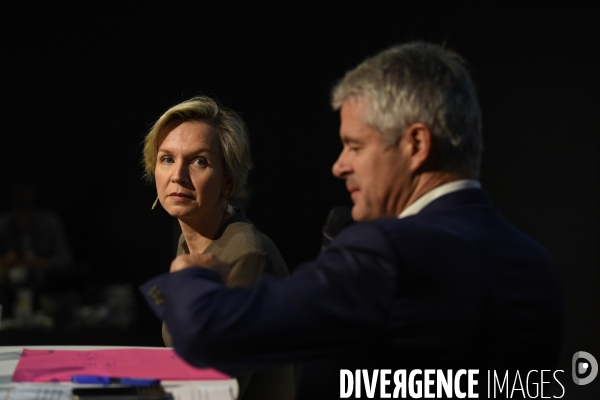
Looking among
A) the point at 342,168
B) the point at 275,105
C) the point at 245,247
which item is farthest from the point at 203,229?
the point at 275,105

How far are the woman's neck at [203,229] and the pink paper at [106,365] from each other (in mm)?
437

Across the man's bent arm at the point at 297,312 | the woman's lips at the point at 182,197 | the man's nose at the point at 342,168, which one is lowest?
the man's bent arm at the point at 297,312

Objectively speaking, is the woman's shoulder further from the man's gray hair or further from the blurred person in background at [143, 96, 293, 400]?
the man's gray hair

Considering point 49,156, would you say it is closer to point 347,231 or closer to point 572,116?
point 572,116

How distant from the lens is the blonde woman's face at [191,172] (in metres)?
2.30

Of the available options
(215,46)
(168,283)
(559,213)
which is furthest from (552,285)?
(215,46)

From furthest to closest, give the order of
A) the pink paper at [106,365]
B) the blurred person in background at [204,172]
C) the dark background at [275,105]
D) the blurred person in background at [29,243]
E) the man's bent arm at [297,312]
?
the dark background at [275,105] → the blurred person in background at [29,243] → the blurred person in background at [204,172] → the pink paper at [106,365] → the man's bent arm at [297,312]

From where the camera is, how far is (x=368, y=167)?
1249mm

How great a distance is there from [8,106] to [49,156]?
1.75 feet

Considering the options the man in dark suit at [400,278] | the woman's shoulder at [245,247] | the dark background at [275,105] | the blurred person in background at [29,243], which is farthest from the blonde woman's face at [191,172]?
the blurred person in background at [29,243]

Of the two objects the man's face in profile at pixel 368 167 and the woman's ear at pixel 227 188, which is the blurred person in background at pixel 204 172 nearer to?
the woman's ear at pixel 227 188

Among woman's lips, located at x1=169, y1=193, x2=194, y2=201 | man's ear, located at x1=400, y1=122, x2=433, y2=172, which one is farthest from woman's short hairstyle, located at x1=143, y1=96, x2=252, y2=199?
man's ear, located at x1=400, y1=122, x2=433, y2=172

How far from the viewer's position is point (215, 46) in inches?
254

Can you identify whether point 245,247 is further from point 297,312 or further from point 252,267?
point 297,312
